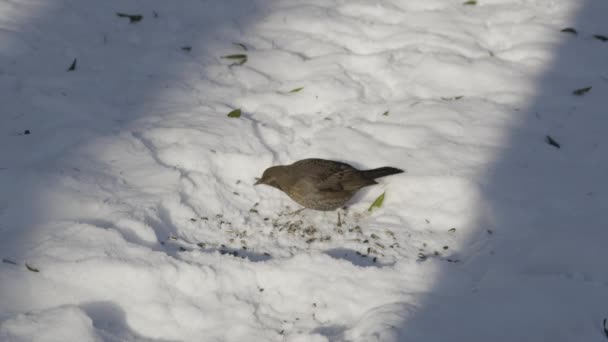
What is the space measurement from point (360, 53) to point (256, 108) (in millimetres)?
1204

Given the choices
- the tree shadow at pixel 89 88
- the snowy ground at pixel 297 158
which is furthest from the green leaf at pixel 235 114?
the tree shadow at pixel 89 88

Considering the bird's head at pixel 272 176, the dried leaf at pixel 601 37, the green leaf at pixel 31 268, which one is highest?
the dried leaf at pixel 601 37

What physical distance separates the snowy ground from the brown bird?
0.16 m

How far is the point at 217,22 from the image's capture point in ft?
20.2

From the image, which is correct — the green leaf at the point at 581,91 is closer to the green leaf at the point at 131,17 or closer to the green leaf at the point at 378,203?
the green leaf at the point at 378,203

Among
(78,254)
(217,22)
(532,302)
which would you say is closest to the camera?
(532,302)

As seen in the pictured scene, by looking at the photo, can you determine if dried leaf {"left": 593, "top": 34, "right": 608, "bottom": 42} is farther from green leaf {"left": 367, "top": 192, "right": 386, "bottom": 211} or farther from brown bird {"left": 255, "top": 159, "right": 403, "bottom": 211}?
green leaf {"left": 367, "top": 192, "right": 386, "bottom": 211}

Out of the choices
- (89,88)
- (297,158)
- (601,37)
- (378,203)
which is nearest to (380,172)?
(378,203)

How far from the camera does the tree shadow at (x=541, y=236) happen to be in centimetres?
318

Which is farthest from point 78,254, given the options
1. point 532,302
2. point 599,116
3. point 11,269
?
point 599,116

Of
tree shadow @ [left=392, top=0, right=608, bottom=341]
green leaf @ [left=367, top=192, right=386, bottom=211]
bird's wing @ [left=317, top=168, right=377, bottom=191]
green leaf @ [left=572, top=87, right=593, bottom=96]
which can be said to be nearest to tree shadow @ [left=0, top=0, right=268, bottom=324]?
bird's wing @ [left=317, top=168, right=377, bottom=191]

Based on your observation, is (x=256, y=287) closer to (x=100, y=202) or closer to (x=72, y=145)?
(x=100, y=202)

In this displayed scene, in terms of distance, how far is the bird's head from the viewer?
4230 mm

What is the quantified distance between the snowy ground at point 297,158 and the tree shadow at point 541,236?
14 millimetres
